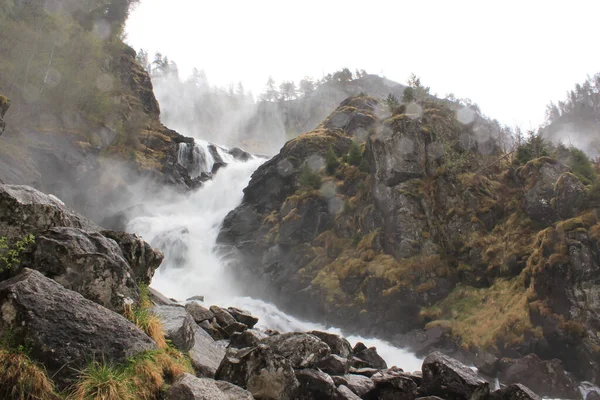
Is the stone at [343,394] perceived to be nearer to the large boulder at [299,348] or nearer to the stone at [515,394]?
the large boulder at [299,348]

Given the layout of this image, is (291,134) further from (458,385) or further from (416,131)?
(458,385)

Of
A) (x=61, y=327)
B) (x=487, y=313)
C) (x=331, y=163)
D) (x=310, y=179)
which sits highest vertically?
(x=331, y=163)

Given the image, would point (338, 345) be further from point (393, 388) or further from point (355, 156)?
point (355, 156)

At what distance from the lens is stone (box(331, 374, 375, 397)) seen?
966 cm

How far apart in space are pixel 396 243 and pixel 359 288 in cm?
417

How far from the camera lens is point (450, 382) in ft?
32.8

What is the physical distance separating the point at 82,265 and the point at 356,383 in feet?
23.7

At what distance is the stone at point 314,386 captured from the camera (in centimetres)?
851

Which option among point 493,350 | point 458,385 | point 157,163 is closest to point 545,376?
point 493,350

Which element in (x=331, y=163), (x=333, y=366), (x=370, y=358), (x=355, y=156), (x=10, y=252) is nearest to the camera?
(x=10, y=252)

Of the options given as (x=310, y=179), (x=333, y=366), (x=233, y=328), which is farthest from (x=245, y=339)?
(x=310, y=179)

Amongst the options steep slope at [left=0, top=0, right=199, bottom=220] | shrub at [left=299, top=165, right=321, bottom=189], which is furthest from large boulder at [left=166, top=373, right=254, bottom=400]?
steep slope at [left=0, top=0, right=199, bottom=220]

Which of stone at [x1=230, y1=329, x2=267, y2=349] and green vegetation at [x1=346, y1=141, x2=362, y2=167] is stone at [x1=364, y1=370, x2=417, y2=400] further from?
green vegetation at [x1=346, y1=141, x2=362, y2=167]

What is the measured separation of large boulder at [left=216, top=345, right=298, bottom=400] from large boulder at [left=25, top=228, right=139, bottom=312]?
2628mm
